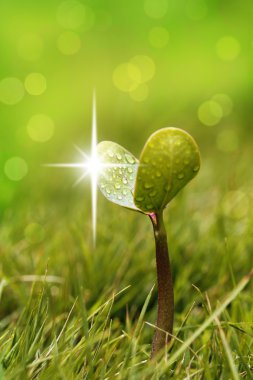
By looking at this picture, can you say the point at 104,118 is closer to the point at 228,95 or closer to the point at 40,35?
the point at 228,95

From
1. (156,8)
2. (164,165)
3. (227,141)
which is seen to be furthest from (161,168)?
(156,8)

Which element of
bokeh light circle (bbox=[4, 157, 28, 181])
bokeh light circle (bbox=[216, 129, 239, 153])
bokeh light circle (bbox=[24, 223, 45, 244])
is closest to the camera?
bokeh light circle (bbox=[24, 223, 45, 244])

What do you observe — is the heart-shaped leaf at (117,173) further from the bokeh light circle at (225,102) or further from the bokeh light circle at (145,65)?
the bokeh light circle at (145,65)

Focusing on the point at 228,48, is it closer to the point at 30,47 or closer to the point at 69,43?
the point at 69,43


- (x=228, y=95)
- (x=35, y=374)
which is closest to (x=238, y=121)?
(x=228, y=95)

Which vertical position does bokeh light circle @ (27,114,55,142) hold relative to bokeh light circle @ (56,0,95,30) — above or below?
below

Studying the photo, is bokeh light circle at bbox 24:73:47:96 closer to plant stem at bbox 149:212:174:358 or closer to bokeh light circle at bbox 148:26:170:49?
bokeh light circle at bbox 148:26:170:49

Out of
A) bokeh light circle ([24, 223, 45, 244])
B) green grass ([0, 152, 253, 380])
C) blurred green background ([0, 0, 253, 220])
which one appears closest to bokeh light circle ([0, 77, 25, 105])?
blurred green background ([0, 0, 253, 220])
